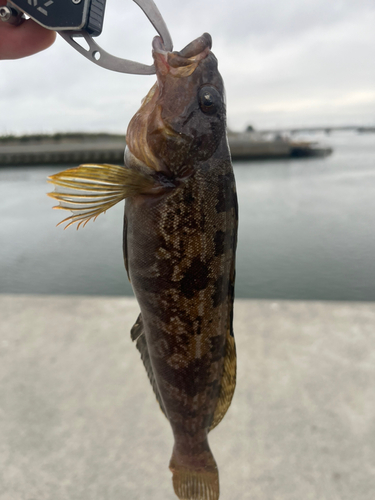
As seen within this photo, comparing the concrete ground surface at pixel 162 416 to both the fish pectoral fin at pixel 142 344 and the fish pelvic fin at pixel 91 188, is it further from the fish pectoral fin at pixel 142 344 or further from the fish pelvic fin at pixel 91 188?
the fish pelvic fin at pixel 91 188

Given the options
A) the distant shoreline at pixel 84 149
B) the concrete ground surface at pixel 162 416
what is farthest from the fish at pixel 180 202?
the distant shoreline at pixel 84 149

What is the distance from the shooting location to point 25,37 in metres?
0.97

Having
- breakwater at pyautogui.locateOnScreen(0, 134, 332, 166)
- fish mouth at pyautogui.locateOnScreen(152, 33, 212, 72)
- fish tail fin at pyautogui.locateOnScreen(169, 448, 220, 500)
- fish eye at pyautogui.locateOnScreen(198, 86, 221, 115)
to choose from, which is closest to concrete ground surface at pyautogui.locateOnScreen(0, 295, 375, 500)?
fish tail fin at pyautogui.locateOnScreen(169, 448, 220, 500)

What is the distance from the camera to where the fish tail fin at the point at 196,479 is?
117 cm

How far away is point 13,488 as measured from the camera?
6.87 ft

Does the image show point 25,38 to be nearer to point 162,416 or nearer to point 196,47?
point 196,47

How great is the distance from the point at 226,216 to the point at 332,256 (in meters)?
6.49

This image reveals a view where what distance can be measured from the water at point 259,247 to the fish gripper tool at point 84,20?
199 inches

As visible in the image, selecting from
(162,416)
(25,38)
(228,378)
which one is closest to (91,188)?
(25,38)

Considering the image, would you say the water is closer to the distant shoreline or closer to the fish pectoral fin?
the distant shoreline

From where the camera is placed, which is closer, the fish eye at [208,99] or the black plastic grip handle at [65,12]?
the black plastic grip handle at [65,12]

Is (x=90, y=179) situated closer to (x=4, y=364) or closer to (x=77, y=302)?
(x=4, y=364)

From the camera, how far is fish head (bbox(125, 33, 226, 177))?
36.3 inches

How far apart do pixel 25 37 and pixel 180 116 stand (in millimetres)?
455
